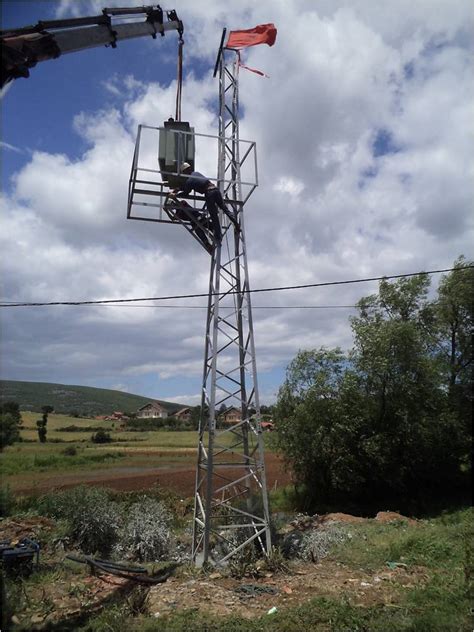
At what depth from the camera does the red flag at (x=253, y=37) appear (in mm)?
11094

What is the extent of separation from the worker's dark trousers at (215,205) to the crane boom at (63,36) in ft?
10.9

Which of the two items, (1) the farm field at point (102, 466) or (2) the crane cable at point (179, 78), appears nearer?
(2) the crane cable at point (179, 78)

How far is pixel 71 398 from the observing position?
6732 inches

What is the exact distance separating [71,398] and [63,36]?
179090mm

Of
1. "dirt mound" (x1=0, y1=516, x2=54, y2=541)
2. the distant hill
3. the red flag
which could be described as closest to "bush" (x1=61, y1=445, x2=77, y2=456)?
"dirt mound" (x1=0, y1=516, x2=54, y2=541)

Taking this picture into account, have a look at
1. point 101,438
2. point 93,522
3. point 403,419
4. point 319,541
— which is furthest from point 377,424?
point 101,438

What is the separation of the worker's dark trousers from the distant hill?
452 feet

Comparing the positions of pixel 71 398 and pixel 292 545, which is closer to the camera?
pixel 292 545

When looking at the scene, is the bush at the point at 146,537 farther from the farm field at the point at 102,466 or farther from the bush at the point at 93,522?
the farm field at the point at 102,466

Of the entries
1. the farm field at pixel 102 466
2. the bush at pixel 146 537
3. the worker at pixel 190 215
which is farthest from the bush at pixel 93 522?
the farm field at pixel 102 466

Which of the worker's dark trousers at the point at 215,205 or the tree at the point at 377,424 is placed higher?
the worker's dark trousers at the point at 215,205

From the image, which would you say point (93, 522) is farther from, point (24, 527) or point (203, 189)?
point (203, 189)

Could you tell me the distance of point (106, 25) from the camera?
764 cm

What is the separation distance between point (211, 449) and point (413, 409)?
13.1 m
